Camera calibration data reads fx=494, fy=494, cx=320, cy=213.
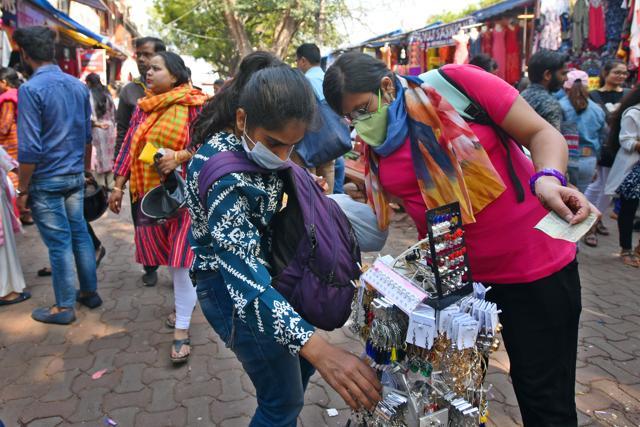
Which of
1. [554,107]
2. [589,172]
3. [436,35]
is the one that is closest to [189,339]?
[554,107]

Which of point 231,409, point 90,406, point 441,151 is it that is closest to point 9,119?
point 90,406

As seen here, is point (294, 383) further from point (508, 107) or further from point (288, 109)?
point (508, 107)

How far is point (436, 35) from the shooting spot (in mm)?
9445

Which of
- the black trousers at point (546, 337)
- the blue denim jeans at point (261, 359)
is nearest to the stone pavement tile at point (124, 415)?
the blue denim jeans at point (261, 359)

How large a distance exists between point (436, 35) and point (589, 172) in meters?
5.43

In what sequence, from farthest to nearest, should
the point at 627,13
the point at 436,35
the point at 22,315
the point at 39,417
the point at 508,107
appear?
1. the point at 436,35
2. the point at 627,13
3. the point at 22,315
4. the point at 39,417
5. the point at 508,107

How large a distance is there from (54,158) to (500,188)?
3.00m

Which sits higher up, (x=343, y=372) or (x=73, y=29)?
(x=73, y=29)

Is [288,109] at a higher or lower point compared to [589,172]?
higher

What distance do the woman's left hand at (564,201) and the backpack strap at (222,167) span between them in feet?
2.59

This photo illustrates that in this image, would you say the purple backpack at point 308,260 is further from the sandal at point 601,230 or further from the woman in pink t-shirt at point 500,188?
the sandal at point 601,230

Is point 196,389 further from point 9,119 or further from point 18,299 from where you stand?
point 9,119

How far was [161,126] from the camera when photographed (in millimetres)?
2994

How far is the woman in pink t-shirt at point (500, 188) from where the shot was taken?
159 centimetres
